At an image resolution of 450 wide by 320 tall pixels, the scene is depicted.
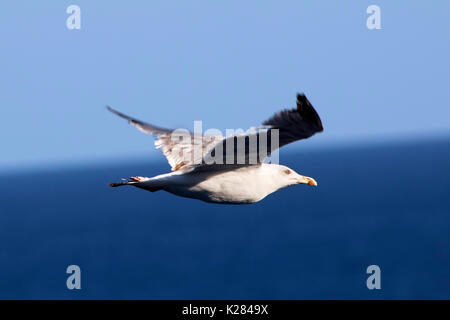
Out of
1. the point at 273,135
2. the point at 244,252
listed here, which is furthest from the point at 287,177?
the point at 244,252

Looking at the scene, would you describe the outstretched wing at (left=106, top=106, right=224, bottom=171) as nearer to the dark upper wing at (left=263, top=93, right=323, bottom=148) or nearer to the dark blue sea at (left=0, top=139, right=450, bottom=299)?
the dark upper wing at (left=263, top=93, right=323, bottom=148)

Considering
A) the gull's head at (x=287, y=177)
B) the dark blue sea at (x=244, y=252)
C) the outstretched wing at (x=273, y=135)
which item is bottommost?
the dark blue sea at (x=244, y=252)

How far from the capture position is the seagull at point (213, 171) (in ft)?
47.3

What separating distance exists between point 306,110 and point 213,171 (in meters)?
3.18

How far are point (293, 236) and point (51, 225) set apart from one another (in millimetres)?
60098

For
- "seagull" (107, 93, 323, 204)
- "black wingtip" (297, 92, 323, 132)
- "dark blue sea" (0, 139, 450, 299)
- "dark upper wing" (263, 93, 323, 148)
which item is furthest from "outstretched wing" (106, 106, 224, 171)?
"dark blue sea" (0, 139, 450, 299)

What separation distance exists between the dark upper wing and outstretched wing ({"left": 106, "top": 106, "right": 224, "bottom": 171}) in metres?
2.81

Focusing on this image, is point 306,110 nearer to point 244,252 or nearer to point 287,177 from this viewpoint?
point 287,177

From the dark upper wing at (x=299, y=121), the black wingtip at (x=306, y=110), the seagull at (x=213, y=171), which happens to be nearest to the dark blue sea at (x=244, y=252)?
the seagull at (x=213, y=171)

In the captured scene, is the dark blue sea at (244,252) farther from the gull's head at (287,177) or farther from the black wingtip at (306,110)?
the black wingtip at (306,110)

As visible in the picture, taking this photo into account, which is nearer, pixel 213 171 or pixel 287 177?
pixel 213 171

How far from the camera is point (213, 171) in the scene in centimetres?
1527
